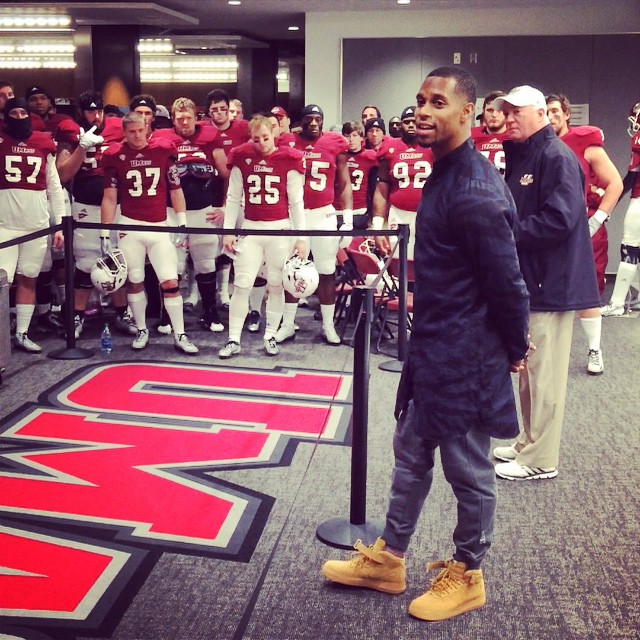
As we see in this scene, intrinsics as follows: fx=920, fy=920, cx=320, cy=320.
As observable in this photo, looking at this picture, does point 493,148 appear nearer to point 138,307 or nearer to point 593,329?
point 593,329

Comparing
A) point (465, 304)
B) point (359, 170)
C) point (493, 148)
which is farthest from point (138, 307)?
point (465, 304)

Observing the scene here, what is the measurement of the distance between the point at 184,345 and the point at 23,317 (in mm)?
1162

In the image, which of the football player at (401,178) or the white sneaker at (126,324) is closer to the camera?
the football player at (401,178)

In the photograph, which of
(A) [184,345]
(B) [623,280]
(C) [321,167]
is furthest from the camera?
(B) [623,280]

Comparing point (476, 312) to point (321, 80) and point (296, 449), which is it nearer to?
point (296, 449)

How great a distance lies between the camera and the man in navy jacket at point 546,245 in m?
3.79

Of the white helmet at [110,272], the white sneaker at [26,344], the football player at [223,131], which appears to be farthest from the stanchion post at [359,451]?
the football player at [223,131]

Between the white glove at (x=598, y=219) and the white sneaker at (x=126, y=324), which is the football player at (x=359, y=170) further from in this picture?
the white glove at (x=598, y=219)

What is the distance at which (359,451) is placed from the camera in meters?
3.46

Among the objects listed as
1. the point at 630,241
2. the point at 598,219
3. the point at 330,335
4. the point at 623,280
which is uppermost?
the point at 598,219

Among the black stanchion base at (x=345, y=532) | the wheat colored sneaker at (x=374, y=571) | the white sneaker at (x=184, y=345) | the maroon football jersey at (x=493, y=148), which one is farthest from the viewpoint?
the maroon football jersey at (x=493, y=148)

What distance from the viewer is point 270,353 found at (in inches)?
257

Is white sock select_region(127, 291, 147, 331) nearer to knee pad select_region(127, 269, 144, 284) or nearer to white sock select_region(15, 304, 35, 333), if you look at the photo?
knee pad select_region(127, 269, 144, 284)

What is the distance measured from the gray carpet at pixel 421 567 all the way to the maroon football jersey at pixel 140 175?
102 inches
